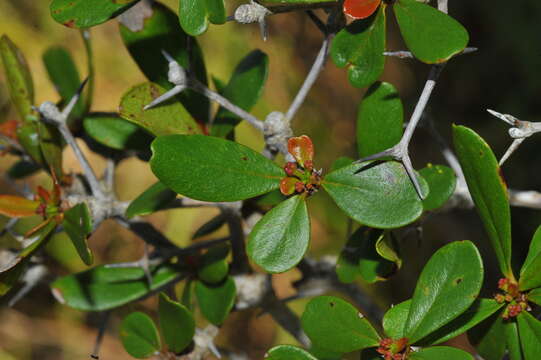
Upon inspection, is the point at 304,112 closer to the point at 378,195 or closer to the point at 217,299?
the point at 217,299

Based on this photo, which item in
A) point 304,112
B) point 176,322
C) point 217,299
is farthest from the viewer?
point 304,112

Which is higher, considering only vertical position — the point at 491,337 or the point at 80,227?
the point at 80,227

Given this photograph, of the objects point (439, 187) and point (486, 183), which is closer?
point (486, 183)

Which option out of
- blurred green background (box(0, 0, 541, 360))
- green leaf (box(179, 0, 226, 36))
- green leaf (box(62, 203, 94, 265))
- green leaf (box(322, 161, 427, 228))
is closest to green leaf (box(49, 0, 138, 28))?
green leaf (box(179, 0, 226, 36))

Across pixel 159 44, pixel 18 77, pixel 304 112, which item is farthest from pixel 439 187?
Answer: pixel 304 112

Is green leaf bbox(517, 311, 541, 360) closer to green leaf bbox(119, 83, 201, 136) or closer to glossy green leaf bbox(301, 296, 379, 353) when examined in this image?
glossy green leaf bbox(301, 296, 379, 353)

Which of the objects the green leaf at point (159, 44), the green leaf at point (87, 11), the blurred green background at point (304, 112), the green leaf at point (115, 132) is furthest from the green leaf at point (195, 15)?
the blurred green background at point (304, 112)
